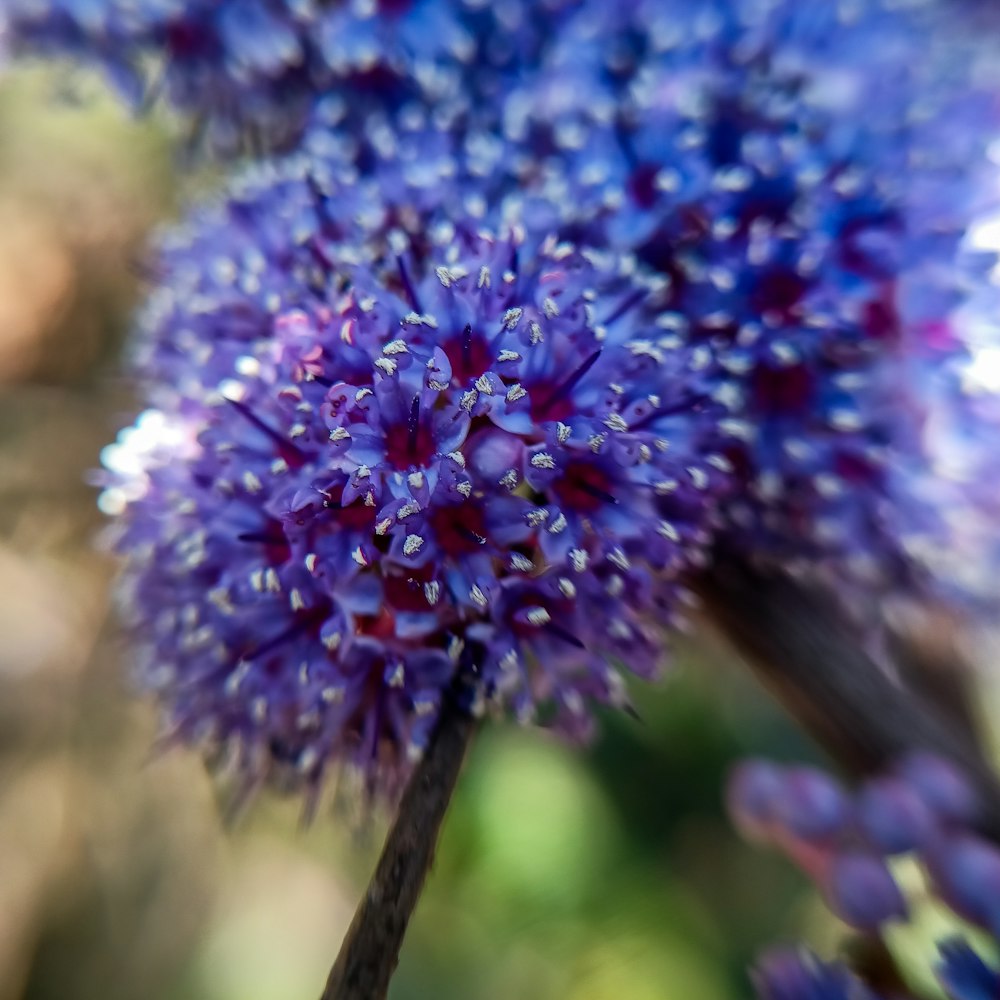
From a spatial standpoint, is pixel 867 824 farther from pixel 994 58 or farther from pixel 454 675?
pixel 994 58

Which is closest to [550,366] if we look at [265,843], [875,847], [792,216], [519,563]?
[519,563]

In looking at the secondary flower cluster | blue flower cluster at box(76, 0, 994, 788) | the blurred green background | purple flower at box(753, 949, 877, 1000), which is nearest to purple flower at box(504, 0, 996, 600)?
blue flower cluster at box(76, 0, 994, 788)

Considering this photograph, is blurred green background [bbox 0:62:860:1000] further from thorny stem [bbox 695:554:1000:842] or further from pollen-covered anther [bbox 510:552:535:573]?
pollen-covered anther [bbox 510:552:535:573]

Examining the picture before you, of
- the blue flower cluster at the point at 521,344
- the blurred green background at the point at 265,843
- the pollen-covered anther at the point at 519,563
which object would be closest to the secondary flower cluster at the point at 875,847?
the blue flower cluster at the point at 521,344

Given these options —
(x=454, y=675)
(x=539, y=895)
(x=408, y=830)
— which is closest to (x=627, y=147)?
(x=454, y=675)

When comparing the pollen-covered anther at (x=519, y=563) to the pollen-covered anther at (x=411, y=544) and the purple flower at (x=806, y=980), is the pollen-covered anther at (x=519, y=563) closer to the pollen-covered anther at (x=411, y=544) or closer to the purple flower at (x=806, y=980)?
the pollen-covered anther at (x=411, y=544)

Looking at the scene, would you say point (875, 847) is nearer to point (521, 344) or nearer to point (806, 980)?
point (806, 980)
